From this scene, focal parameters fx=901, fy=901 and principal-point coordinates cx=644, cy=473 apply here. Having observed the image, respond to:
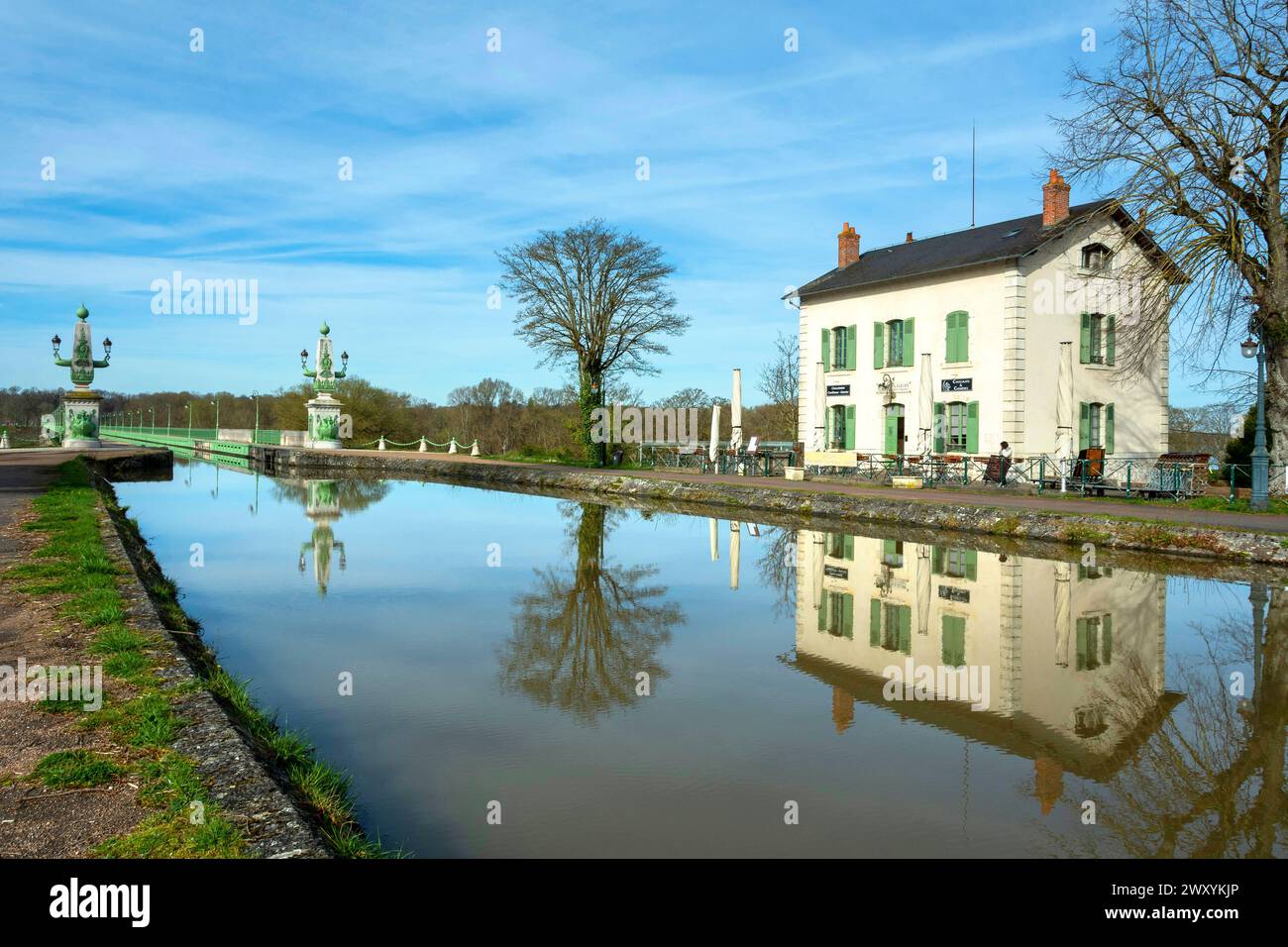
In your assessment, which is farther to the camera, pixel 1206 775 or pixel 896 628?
pixel 896 628

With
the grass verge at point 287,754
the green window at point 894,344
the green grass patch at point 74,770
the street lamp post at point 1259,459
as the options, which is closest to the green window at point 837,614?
the grass verge at point 287,754

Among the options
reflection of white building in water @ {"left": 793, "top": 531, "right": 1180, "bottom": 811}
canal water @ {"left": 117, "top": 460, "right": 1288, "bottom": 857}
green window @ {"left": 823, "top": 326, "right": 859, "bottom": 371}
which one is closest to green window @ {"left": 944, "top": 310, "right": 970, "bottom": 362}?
green window @ {"left": 823, "top": 326, "right": 859, "bottom": 371}

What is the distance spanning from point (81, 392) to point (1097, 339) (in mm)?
32354

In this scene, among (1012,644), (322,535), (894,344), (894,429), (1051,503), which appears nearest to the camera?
(1012,644)

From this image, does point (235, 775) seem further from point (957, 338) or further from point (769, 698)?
point (957, 338)

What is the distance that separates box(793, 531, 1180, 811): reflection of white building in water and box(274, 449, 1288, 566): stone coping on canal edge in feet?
7.25

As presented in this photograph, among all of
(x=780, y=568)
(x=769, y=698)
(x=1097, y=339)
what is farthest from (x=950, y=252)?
(x=769, y=698)

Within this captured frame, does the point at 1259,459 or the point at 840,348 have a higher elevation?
the point at 840,348

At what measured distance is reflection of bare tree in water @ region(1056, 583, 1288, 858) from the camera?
140 inches

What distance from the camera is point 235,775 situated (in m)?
3.54

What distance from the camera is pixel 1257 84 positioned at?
17.2 m

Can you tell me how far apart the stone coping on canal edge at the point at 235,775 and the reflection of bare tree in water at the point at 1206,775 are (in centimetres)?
295

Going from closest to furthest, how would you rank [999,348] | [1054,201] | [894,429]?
1. [999,348]
2. [1054,201]
3. [894,429]
